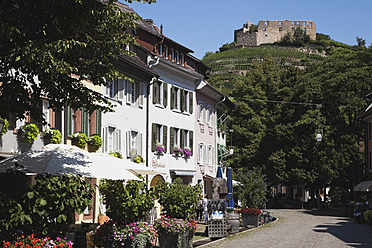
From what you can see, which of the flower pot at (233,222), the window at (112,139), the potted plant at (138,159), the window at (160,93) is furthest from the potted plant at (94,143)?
the window at (160,93)

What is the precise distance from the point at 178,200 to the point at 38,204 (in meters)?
7.70

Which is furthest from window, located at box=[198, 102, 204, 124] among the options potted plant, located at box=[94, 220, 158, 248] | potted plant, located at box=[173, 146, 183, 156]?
potted plant, located at box=[94, 220, 158, 248]

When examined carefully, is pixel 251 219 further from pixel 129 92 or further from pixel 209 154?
pixel 209 154

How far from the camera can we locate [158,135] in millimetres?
33594

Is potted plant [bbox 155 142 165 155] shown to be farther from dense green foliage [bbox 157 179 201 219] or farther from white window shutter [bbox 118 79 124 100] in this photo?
dense green foliage [bbox 157 179 201 219]

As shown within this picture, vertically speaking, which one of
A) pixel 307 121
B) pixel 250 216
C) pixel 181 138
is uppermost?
pixel 307 121

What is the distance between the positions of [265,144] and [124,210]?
147ft

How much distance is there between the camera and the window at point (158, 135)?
32.5 meters

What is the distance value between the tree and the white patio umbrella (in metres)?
1.41

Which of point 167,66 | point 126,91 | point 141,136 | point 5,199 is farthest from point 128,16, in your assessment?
point 167,66

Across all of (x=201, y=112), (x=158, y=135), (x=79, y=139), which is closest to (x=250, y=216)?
(x=158, y=135)

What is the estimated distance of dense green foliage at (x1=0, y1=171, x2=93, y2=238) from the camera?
971cm

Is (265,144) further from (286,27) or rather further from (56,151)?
(286,27)

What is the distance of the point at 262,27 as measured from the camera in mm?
179750
